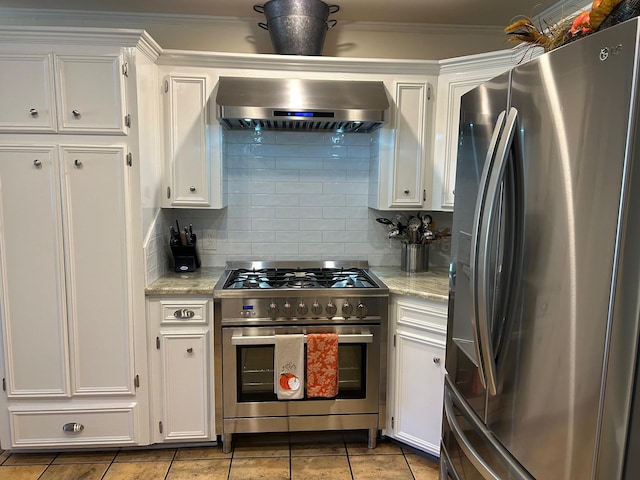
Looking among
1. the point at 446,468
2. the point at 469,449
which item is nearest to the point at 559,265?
the point at 469,449

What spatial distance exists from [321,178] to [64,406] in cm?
197

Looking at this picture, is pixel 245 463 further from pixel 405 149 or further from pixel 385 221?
pixel 405 149

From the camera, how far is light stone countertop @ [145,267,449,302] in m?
2.33

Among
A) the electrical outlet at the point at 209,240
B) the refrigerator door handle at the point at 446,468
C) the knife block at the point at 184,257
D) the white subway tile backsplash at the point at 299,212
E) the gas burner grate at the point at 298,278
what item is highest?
the white subway tile backsplash at the point at 299,212

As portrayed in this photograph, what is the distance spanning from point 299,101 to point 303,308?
111cm

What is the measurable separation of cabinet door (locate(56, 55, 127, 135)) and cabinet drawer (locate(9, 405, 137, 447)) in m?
1.47

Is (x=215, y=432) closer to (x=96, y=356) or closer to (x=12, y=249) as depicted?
(x=96, y=356)

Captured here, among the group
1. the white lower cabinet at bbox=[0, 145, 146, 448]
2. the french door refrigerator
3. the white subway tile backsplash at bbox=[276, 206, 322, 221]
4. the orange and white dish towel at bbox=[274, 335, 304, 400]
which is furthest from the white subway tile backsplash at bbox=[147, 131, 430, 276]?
the french door refrigerator

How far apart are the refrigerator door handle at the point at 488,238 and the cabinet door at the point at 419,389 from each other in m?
1.11

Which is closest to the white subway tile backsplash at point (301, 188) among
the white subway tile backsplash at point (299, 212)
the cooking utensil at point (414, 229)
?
the white subway tile backsplash at point (299, 212)

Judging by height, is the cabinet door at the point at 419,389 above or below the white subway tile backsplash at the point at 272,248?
below

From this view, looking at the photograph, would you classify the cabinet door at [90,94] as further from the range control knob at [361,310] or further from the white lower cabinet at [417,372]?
the white lower cabinet at [417,372]

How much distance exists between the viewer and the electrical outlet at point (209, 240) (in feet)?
9.59

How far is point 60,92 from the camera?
84.4 inches
